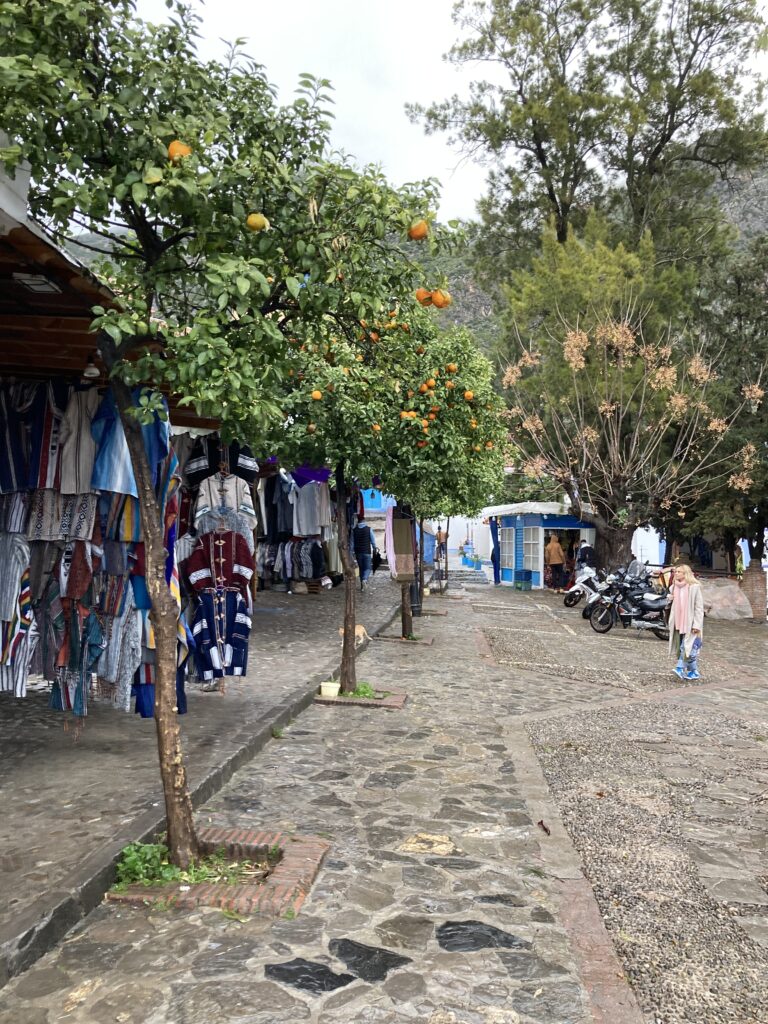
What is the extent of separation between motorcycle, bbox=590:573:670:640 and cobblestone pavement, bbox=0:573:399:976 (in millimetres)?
8717

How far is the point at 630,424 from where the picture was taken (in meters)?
22.5

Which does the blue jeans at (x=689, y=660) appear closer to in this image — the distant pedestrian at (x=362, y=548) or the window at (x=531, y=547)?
the distant pedestrian at (x=362, y=548)

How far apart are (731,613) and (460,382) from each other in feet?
50.9

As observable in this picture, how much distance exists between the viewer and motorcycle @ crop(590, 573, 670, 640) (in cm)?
1717

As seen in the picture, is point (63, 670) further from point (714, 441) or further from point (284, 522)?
point (714, 441)

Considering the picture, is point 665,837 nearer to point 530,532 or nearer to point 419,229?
point 419,229

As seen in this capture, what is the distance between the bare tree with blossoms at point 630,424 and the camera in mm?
20812

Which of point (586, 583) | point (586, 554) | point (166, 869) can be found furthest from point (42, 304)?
point (586, 554)

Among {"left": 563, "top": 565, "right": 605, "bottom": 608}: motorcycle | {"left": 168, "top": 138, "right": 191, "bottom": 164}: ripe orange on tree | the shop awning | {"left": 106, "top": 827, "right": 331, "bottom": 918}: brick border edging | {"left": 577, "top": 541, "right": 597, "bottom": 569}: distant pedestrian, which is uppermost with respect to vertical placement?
{"left": 168, "top": 138, "right": 191, "bottom": 164}: ripe orange on tree

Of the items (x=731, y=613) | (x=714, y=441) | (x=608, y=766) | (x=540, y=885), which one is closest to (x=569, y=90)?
(x=714, y=441)

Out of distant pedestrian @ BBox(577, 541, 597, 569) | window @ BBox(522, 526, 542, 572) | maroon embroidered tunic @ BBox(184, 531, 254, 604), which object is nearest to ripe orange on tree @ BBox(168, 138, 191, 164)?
maroon embroidered tunic @ BBox(184, 531, 254, 604)

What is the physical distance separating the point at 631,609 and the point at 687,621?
583 cm

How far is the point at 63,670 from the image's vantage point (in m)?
6.10

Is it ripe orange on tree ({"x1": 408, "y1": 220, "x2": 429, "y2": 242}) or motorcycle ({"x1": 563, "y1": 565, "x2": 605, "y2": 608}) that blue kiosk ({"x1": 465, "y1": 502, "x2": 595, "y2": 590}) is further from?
ripe orange on tree ({"x1": 408, "y1": 220, "x2": 429, "y2": 242})
